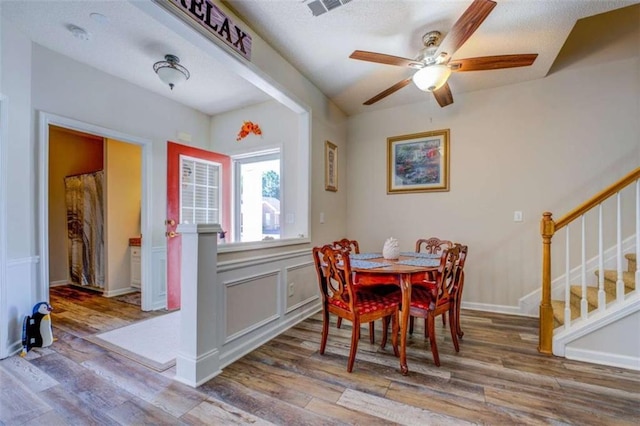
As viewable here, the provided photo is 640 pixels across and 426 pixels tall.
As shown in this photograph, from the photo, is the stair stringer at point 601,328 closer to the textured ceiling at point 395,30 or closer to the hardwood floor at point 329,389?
the hardwood floor at point 329,389

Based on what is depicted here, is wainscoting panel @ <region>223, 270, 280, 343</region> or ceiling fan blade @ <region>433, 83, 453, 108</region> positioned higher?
ceiling fan blade @ <region>433, 83, 453, 108</region>

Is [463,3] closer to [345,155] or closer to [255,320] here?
[345,155]

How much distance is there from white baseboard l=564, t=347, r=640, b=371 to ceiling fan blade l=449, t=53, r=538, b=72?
7.22 ft

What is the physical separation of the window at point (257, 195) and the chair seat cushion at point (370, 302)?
165cm

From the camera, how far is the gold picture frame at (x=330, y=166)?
3489 mm

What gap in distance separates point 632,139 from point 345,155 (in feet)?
9.94

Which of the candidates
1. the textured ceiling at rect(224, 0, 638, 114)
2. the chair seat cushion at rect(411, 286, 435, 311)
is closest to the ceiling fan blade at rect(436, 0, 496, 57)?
the textured ceiling at rect(224, 0, 638, 114)

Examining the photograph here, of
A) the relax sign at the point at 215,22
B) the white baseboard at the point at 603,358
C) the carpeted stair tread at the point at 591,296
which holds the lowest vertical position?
the white baseboard at the point at 603,358

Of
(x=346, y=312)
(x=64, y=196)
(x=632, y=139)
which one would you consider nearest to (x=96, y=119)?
(x=64, y=196)

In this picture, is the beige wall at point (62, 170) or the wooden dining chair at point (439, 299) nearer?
the wooden dining chair at point (439, 299)

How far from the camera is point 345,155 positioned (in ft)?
13.3

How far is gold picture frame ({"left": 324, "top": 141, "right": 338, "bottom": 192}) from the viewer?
3.49 meters

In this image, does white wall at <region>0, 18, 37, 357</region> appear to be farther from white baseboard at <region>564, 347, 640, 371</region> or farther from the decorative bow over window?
white baseboard at <region>564, 347, 640, 371</region>

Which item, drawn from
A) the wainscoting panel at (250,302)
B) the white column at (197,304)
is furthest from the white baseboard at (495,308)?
the white column at (197,304)
